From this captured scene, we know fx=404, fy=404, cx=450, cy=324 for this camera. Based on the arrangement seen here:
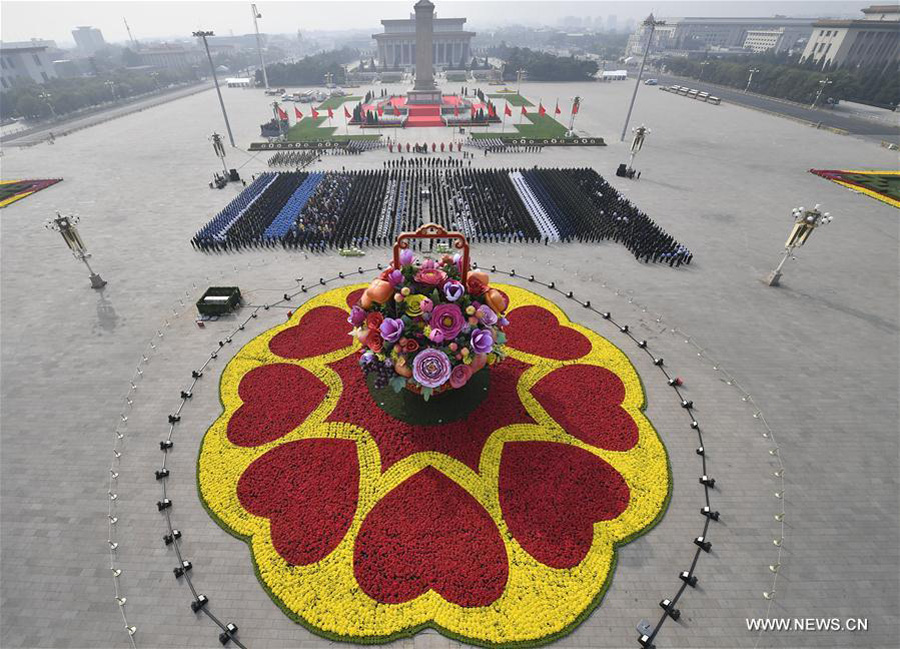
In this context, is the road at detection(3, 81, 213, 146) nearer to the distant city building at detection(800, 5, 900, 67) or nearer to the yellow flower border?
the yellow flower border

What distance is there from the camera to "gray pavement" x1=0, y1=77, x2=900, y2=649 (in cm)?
1215

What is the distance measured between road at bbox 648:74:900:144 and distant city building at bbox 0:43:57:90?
163574 millimetres

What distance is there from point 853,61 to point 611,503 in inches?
5708

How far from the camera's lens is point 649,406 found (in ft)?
59.1

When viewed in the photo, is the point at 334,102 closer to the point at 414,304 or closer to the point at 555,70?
the point at 555,70

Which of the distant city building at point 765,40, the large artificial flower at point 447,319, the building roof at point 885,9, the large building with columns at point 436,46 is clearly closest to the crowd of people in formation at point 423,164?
the large artificial flower at point 447,319

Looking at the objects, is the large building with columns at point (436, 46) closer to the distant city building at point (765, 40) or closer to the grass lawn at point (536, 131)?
the grass lawn at point (536, 131)

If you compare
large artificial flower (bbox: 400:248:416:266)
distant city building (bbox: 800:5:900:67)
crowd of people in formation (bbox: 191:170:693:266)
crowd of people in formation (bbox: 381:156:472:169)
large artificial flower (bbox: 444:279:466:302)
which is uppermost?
distant city building (bbox: 800:5:900:67)

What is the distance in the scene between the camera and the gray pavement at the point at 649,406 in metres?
12.1

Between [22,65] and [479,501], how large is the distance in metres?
158

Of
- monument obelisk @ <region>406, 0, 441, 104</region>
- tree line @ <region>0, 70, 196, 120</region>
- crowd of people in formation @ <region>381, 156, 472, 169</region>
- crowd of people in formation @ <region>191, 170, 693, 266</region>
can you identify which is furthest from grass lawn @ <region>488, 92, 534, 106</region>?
tree line @ <region>0, 70, 196, 120</region>

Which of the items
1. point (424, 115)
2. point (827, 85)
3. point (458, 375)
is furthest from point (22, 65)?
point (827, 85)

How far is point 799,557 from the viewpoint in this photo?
13.3 m

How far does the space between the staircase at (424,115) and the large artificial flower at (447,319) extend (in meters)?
58.8
